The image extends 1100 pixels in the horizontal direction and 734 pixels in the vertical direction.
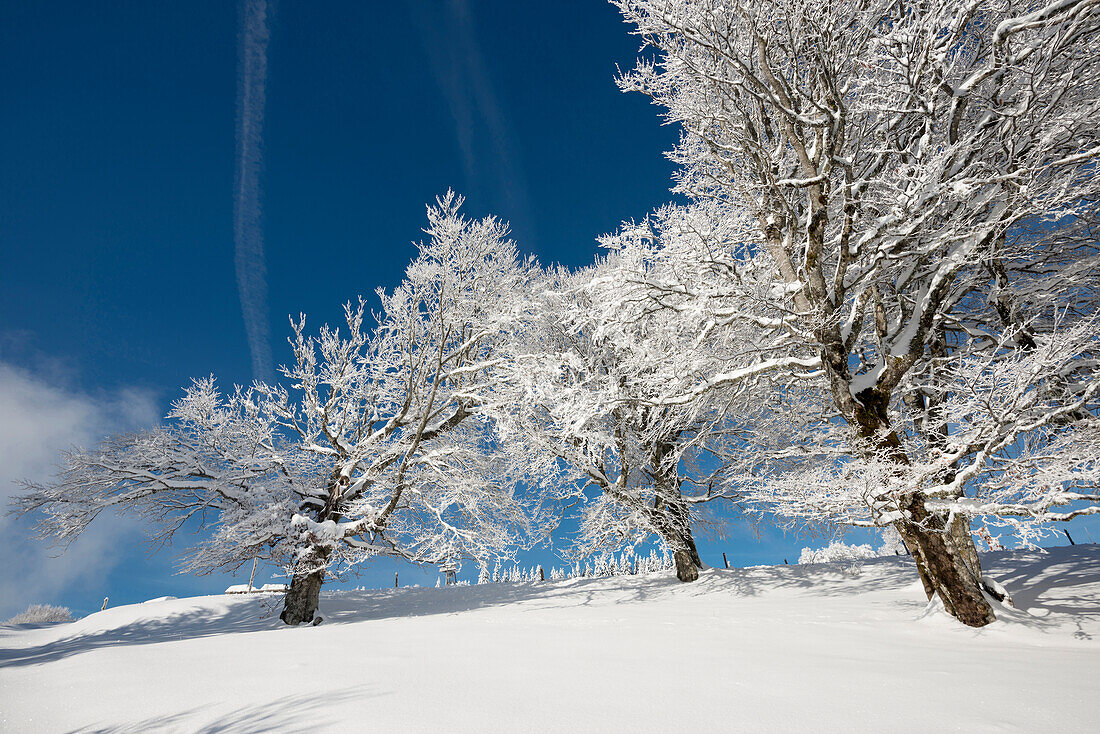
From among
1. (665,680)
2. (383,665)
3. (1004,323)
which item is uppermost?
(1004,323)

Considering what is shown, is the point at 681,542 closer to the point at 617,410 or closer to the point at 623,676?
the point at 617,410

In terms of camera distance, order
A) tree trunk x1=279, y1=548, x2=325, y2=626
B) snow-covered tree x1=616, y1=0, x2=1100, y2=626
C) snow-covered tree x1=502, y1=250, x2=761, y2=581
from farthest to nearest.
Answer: tree trunk x1=279, y1=548, x2=325, y2=626
snow-covered tree x1=502, y1=250, x2=761, y2=581
snow-covered tree x1=616, y1=0, x2=1100, y2=626

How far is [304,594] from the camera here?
11.0 meters

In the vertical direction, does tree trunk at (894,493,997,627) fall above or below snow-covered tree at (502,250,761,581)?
below

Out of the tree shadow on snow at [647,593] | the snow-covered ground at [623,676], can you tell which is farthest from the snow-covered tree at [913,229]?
the tree shadow on snow at [647,593]

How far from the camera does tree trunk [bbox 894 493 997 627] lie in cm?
583

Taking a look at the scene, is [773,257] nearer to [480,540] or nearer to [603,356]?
[603,356]

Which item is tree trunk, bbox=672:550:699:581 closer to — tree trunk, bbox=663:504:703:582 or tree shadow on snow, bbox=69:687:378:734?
tree trunk, bbox=663:504:703:582

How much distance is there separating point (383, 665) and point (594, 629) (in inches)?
128

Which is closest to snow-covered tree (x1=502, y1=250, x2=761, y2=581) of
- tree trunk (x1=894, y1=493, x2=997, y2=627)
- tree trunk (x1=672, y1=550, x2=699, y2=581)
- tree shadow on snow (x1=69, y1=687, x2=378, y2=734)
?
tree trunk (x1=672, y1=550, x2=699, y2=581)

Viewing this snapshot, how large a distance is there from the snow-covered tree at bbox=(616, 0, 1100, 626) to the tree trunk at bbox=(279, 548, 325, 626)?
332 inches

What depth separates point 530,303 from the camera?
38.1 ft

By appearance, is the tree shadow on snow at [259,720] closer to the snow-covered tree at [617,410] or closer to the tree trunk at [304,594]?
the snow-covered tree at [617,410]

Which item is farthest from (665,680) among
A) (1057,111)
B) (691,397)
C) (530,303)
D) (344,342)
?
(344,342)
